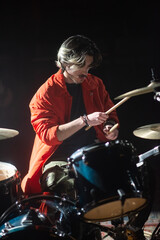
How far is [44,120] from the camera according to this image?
82.0 inches

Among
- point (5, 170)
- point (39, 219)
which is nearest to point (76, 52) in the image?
point (5, 170)

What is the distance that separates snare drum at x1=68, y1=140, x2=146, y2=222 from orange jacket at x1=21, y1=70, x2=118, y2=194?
1.69 ft

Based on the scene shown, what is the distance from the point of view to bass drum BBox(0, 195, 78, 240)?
→ 1.54 metres

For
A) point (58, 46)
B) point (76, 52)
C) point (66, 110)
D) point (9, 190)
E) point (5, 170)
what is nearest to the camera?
point (9, 190)

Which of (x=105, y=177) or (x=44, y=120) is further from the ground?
(x=44, y=120)

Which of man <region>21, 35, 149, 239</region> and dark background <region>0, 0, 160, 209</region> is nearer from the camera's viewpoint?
man <region>21, 35, 149, 239</region>

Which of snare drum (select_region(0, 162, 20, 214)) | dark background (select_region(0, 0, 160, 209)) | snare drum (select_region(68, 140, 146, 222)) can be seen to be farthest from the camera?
dark background (select_region(0, 0, 160, 209))

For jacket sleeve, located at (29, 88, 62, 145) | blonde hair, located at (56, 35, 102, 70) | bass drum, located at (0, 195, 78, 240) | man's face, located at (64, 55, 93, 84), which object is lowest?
bass drum, located at (0, 195, 78, 240)

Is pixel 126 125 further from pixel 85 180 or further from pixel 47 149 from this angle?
pixel 85 180

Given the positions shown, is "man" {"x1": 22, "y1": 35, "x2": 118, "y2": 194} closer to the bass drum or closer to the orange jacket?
the orange jacket

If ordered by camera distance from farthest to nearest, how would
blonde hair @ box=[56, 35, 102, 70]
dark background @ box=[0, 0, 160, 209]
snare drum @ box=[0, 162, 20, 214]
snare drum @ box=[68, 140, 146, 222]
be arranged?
dark background @ box=[0, 0, 160, 209] → blonde hair @ box=[56, 35, 102, 70] → snare drum @ box=[0, 162, 20, 214] → snare drum @ box=[68, 140, 146, 222]

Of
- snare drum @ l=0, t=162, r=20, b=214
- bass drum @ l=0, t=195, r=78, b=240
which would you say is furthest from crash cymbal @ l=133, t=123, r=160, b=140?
snare drum @ l=0, t=162, r=20, b=214

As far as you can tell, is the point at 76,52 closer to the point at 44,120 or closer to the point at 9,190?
the point at 44,120

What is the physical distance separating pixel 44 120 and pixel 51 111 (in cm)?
12
